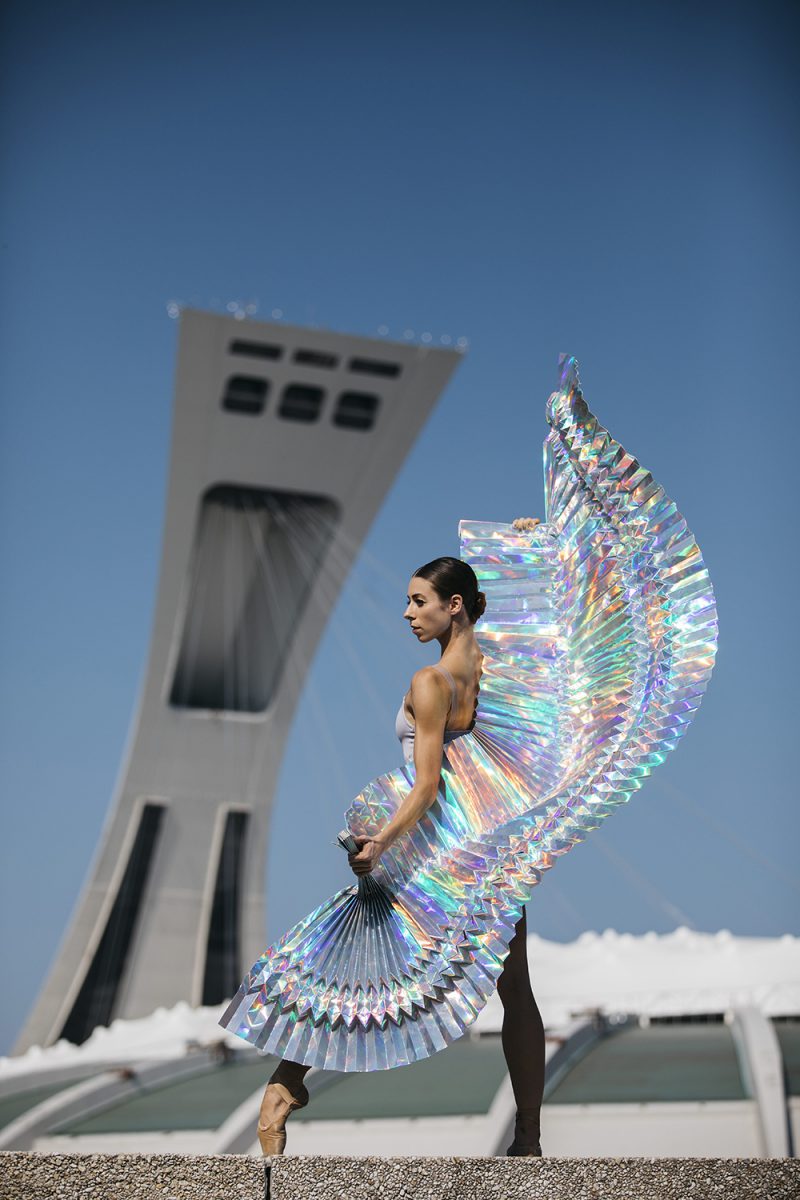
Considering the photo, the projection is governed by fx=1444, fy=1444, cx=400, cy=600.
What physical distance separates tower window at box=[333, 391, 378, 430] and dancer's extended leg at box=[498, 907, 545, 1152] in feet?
58.1

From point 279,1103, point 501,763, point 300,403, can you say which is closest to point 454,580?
point 501,763

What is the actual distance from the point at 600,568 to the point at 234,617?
1922cm

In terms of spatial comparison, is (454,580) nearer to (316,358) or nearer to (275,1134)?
(275,1134)

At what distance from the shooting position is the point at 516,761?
12.3ft

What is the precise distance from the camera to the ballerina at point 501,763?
3.29 meters

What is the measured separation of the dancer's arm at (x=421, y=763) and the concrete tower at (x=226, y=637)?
53.7 feet

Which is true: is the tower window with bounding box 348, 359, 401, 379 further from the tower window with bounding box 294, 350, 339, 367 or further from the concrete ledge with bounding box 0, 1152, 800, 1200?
the concrete ledge with bounding box 0, 1152, 800, 1200

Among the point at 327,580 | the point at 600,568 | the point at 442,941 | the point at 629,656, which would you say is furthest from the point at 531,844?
the point at 327,580

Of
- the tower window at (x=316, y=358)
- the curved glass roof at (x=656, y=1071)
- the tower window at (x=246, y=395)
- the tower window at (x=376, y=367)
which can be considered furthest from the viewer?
the tower window at (x=246, y=395)

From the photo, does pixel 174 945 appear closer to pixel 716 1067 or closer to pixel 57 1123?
pixel 57 1123

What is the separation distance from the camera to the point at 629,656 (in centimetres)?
375

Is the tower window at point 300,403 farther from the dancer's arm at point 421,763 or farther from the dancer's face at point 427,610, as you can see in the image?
the dancer's arm at point 421,763

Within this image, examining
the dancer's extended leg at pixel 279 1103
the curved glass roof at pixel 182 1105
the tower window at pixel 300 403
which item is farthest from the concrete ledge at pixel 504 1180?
the tower window at pixel 300 403

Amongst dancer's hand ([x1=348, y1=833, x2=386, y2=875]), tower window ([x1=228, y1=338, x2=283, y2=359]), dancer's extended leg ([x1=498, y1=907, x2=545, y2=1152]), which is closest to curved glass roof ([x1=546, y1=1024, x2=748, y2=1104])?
dancer's extended leg ([x1=498, y1=907, x2=545, y2=1152])
